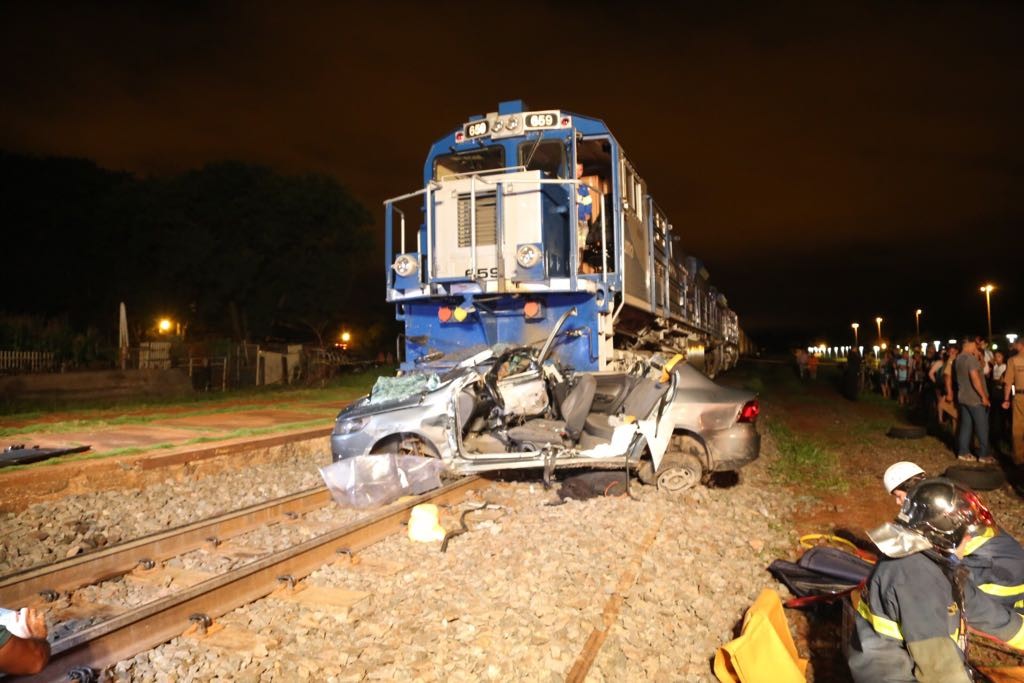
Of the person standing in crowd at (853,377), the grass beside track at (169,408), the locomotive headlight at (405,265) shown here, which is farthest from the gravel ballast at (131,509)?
the person standing in crowd at (853,377)

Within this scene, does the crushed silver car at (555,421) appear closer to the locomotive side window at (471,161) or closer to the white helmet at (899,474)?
the locomotive side window at (471,161)

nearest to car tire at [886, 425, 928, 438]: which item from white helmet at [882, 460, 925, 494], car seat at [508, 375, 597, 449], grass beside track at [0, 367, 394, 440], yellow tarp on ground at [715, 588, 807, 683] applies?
car seat at [508, 375, 597, 449]

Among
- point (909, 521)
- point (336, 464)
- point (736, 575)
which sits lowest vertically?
point (736, 575)

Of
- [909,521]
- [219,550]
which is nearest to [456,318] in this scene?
[219,550]

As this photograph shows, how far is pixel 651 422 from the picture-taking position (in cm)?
715

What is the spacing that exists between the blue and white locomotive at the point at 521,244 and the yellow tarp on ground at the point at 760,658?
5.44 m

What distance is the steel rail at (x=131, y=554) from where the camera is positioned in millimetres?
4497

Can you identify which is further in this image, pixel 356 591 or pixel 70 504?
pixel 70 504

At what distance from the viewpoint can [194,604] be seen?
4086mm

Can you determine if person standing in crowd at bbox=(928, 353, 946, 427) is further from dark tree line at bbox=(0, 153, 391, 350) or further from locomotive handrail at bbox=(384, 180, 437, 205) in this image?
dark tree line at bbox=(0, 153, 391, 350)

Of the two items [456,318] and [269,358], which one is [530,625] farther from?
[269,358]

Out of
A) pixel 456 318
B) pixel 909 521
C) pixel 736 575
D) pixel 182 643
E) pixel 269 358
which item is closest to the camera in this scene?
pixel 909 521

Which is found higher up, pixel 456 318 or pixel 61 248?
pixel 61 248

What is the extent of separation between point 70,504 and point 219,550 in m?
2.66
